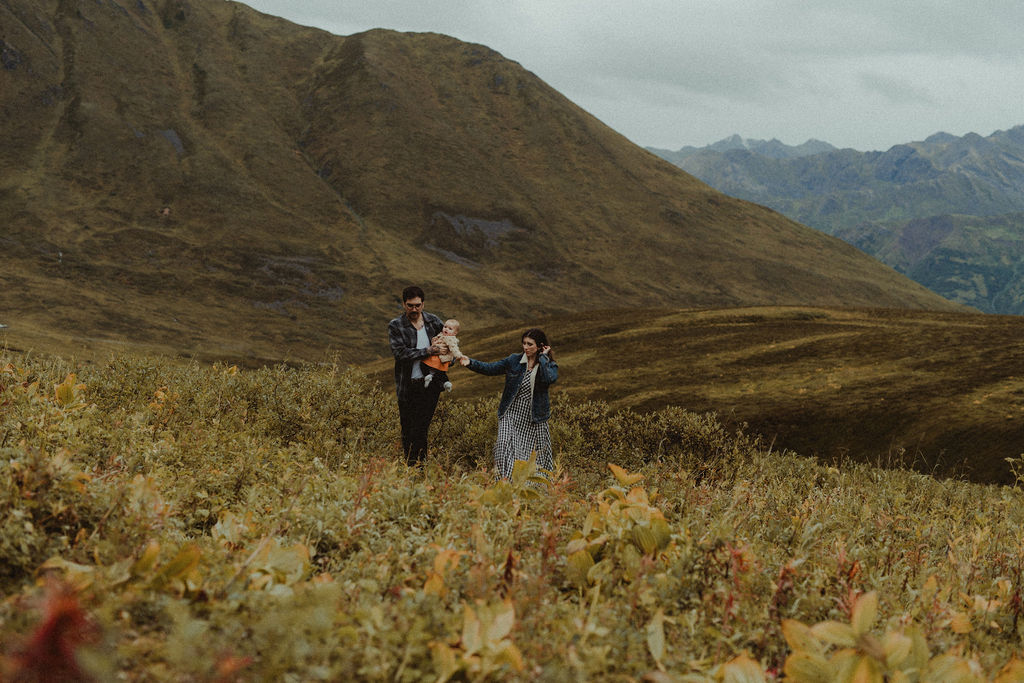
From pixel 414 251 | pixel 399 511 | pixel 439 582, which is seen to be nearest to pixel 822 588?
pixel 439 582

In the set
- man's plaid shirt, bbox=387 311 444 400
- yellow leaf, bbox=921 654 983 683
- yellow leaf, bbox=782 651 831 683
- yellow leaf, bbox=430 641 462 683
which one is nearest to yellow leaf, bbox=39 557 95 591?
yellow leaf, bbox=430 641 462 683

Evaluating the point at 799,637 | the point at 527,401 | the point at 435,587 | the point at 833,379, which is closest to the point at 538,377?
the point at 527,401

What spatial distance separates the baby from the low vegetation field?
5.18m

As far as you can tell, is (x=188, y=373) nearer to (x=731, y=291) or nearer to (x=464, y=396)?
(x=464, y=396)

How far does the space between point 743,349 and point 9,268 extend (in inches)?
4814

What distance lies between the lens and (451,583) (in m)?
3.50

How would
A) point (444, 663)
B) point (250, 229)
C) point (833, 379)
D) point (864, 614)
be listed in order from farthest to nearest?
1. point (250, 229)
2. point (833, 379)
3. point (864, 614)
4. point (444, 663)

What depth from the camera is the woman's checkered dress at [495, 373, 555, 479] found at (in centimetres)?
1238

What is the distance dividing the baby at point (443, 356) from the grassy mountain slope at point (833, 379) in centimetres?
960

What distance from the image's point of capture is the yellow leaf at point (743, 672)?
9.04 feet

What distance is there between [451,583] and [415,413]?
8.86m

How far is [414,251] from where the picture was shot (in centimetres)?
16500

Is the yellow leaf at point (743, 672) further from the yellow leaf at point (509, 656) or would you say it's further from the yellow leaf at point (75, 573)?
the yellow leaf at point (75, 573)

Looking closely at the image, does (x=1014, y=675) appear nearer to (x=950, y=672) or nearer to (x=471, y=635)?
(x=950, y=672)
